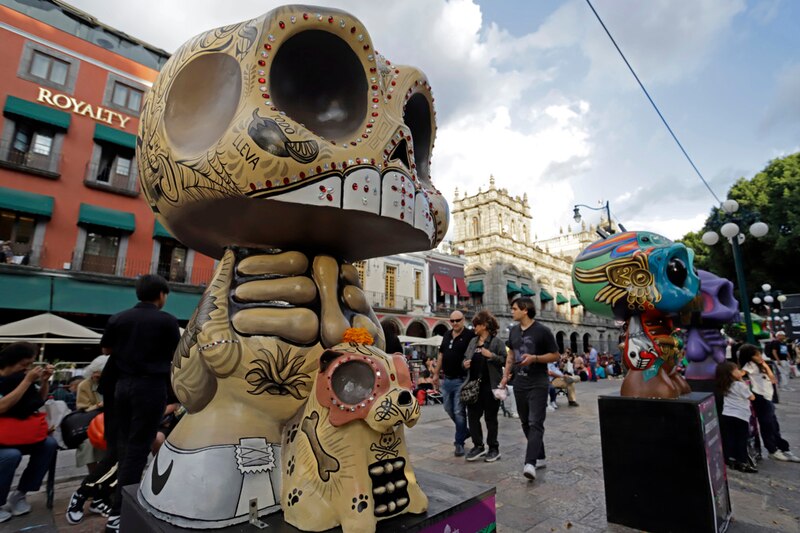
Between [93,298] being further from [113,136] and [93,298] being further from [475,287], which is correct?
[475,287]

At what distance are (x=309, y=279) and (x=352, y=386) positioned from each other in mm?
501

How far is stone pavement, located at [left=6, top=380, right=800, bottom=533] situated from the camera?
2.77 m

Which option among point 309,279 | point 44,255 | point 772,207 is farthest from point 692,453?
point 772,207

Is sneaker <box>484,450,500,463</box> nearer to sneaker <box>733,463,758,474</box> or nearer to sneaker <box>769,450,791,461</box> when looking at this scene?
sneaker <box>733,463,758,474</box>

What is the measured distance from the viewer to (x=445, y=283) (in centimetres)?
2388

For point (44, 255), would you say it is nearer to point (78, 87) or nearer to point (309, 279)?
point (78, 87)

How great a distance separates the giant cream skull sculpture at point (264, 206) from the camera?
55.7 inches

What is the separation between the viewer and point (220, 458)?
4.54 ft

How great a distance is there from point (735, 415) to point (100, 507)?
5.57 m

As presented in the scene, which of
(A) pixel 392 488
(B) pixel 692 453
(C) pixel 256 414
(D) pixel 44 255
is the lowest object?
(B) pixel 692 453

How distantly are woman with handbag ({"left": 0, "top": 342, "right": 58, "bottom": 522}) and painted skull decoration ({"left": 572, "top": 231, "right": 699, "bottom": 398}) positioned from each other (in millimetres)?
4329

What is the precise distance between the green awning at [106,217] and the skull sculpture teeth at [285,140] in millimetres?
12785

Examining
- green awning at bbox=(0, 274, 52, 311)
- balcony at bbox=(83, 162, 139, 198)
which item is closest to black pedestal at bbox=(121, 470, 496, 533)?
green awning at bbox=(0, 274, 52, 311)

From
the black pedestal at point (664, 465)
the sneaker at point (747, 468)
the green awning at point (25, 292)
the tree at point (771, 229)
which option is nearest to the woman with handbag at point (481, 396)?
the black pedestal at point (664, 465)
